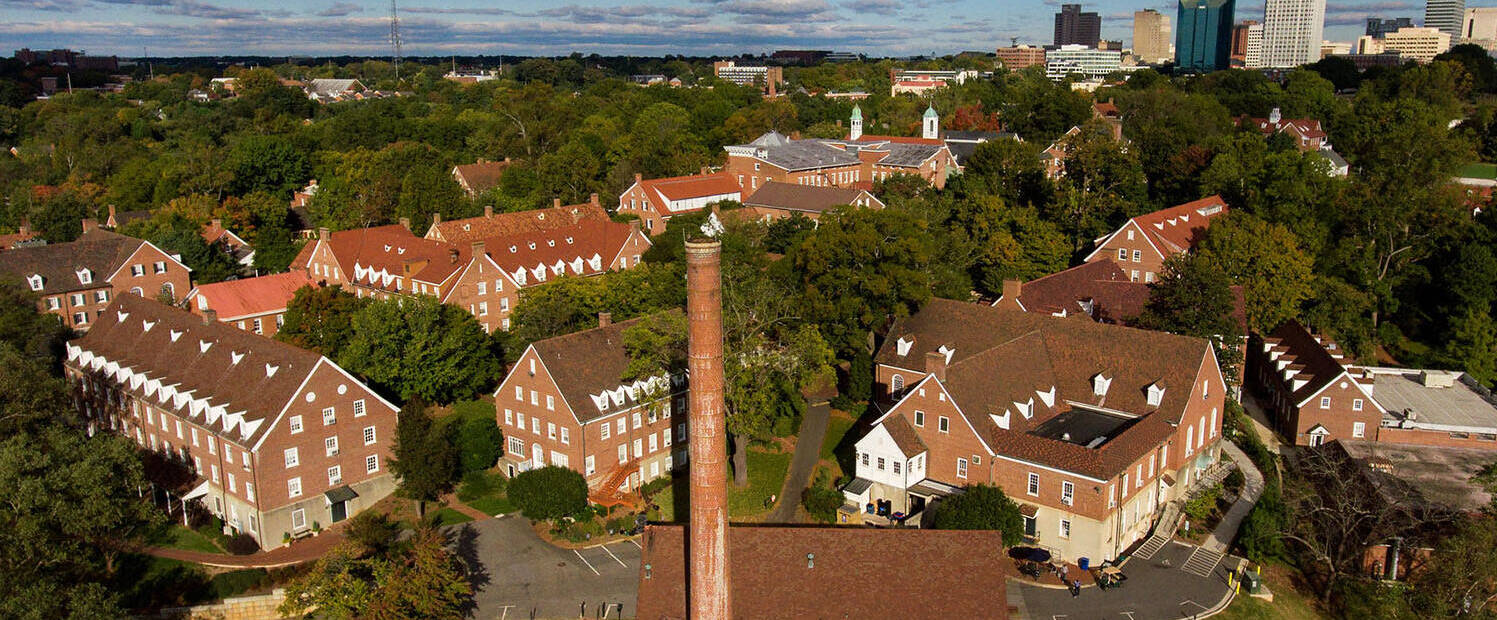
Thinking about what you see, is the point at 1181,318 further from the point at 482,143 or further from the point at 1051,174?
the point at 482,143

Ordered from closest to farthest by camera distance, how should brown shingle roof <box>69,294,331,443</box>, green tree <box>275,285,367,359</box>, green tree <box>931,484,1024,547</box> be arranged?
green tree <box>931,484,1024,547</box> → brown shingle roof <box>69,294,331,443</box> → green tree <box>275,285,367,359</box>

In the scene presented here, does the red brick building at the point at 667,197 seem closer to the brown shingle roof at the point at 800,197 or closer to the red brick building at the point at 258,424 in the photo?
the brown shingle roof at the point at 800,197

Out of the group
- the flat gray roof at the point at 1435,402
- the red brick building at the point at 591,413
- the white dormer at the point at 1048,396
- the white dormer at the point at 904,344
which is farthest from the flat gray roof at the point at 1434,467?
the red brick building at the point at 591,413

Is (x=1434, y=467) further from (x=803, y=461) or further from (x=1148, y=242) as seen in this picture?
(x=803, y=461)

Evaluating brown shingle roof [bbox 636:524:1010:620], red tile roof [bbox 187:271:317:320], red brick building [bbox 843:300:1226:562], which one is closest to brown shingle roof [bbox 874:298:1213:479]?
red brick building [bbox 843:300:1226:562]

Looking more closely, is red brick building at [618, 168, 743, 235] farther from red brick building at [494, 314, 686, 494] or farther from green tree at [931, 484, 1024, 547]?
green tree at [931, 484, 1024, 547]
